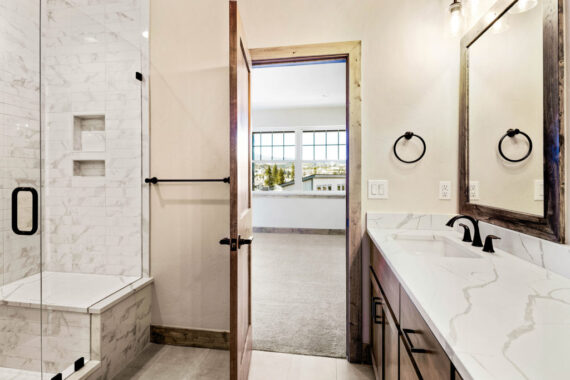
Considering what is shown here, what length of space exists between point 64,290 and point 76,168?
0.95 metres

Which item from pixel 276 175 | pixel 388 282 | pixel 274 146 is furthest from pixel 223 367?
pixel 274 146

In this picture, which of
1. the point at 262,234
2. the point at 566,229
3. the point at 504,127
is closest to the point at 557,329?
the point at 566,229

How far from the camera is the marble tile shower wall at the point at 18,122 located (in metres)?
1.61

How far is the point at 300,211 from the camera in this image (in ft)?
18.6

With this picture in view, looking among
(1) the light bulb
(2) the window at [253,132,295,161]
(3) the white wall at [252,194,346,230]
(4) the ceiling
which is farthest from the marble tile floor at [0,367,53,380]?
(2) the window at [253,132,295,161]

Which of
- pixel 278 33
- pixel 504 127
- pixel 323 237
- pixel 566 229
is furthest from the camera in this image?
pixel 323 237

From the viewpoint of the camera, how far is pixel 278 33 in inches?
73.3

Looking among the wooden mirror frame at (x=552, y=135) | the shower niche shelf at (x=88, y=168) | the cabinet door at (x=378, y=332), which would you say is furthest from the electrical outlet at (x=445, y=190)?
the shower niche shelf at (x=88, y=168)

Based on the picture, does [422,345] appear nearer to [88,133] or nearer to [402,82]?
[402,82]

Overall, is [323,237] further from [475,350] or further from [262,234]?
[475,350]

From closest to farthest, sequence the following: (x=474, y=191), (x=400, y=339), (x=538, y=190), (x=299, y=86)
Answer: (x=400, y=339) → (x=538, y=190) → (x=474, y=191) → (x=299, y=86)

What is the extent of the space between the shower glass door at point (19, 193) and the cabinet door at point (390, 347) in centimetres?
189

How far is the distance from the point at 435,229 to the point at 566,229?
75cm

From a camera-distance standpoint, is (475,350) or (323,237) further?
(323,237)
